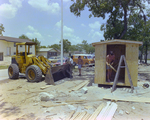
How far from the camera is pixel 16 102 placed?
220 inches

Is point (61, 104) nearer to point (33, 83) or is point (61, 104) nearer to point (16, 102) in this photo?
point (16, 102)

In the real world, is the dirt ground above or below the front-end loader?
below

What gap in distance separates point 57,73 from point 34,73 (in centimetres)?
144

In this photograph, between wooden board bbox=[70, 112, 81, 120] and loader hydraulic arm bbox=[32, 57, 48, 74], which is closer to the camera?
wooden board bbox=[70, 112, 81, 120]

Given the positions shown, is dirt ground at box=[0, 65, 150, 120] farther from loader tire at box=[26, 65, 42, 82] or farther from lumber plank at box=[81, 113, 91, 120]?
loader tire at box=[26, 65, 42, 82]

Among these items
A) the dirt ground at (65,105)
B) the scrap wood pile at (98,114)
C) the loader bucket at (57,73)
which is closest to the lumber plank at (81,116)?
the scrap wood pile at (98,114)

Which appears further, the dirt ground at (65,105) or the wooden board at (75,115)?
the dirt ground at (65,105)

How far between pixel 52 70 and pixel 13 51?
27.5 meters

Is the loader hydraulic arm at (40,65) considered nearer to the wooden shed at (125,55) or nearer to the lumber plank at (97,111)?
the wooden shed at (125,55)

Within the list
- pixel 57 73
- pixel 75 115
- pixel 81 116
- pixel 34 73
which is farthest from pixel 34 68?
pixel 81 116

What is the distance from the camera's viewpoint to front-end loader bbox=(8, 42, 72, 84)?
880 centimetres

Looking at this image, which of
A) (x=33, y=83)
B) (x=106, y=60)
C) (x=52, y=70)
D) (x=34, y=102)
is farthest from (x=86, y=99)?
(x=33, y=83)

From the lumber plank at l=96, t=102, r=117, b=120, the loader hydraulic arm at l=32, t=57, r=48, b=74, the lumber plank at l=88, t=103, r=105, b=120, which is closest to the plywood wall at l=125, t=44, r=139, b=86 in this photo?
the lumber plank at l=96, t=102, r=117, b=120

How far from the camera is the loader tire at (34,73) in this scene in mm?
8781
